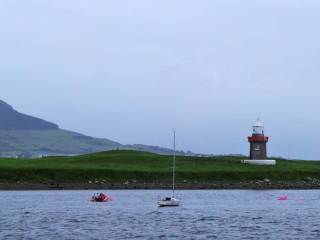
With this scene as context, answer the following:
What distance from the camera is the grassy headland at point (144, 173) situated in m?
143

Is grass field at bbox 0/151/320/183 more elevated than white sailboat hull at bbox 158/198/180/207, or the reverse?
grass field at bbox 0/151/320/183

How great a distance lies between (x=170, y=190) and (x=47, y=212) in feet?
149

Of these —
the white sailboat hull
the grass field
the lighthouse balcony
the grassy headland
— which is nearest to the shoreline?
the grassy headland

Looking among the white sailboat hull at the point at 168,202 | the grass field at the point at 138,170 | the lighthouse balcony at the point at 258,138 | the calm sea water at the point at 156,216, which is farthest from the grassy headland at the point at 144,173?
the white sailboat hull at the point at 168,202

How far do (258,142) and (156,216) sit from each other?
76.3 m

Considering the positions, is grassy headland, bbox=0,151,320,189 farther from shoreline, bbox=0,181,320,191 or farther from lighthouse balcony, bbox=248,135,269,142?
lighthouse balcony, bbox=248,135,269,142

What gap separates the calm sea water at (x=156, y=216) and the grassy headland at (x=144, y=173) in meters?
7.65

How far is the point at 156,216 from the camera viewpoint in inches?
3696

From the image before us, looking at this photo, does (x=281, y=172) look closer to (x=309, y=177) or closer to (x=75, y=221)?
(x=309, y=177)

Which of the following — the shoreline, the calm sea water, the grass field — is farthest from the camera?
the grass field

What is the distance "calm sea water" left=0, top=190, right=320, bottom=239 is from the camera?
7456 cm

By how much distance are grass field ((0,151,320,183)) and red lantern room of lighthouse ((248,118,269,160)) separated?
3553 mm

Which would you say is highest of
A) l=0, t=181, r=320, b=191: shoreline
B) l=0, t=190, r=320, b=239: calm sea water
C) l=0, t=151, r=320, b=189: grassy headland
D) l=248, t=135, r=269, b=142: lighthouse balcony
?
l=248, t=135, r=269, b=142: lighthouse balcony

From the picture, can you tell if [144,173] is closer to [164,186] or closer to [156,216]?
[164,186]
